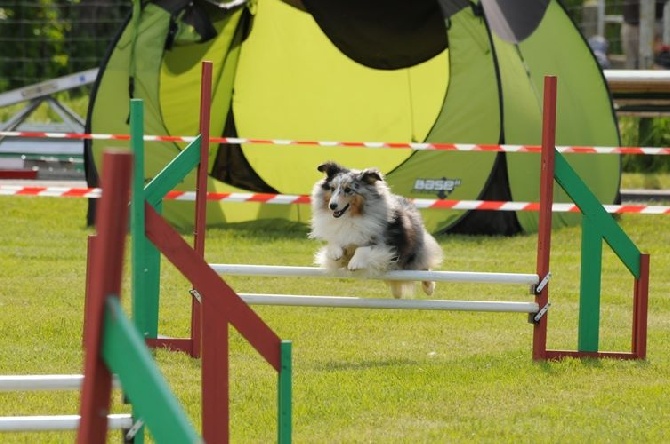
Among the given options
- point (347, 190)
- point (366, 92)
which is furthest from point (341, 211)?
point (366, 92)

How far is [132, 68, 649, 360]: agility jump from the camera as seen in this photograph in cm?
674

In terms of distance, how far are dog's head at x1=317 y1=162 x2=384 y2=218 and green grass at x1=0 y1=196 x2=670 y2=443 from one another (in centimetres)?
68

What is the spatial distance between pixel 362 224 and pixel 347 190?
0.21 metres

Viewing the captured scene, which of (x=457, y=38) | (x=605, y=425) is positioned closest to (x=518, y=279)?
(x=605, y=425)

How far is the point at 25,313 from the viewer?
8141mm

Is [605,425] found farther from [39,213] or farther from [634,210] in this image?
[39,213]

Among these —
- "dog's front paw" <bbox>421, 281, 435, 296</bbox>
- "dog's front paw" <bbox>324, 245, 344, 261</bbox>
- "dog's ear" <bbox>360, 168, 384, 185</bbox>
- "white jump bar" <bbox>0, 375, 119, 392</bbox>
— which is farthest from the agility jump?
"white jump bar" <bbox>0, 375, 119, 392</bbox>

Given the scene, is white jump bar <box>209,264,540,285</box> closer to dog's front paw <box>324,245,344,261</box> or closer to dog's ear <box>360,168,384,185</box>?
dog's front paw <box>324,245,344,261</box>

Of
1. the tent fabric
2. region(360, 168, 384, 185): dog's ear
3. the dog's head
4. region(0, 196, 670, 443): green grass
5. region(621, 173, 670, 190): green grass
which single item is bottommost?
region(0, 196, 670, 443): green grass

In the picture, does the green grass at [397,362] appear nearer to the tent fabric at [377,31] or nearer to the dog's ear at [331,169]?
the dog's ear at [331,169]

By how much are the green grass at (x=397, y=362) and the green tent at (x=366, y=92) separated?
4.52 ft

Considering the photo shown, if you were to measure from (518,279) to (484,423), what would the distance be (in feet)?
4.61

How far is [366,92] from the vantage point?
531 inches

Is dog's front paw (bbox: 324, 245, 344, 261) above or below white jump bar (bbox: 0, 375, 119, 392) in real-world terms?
above
